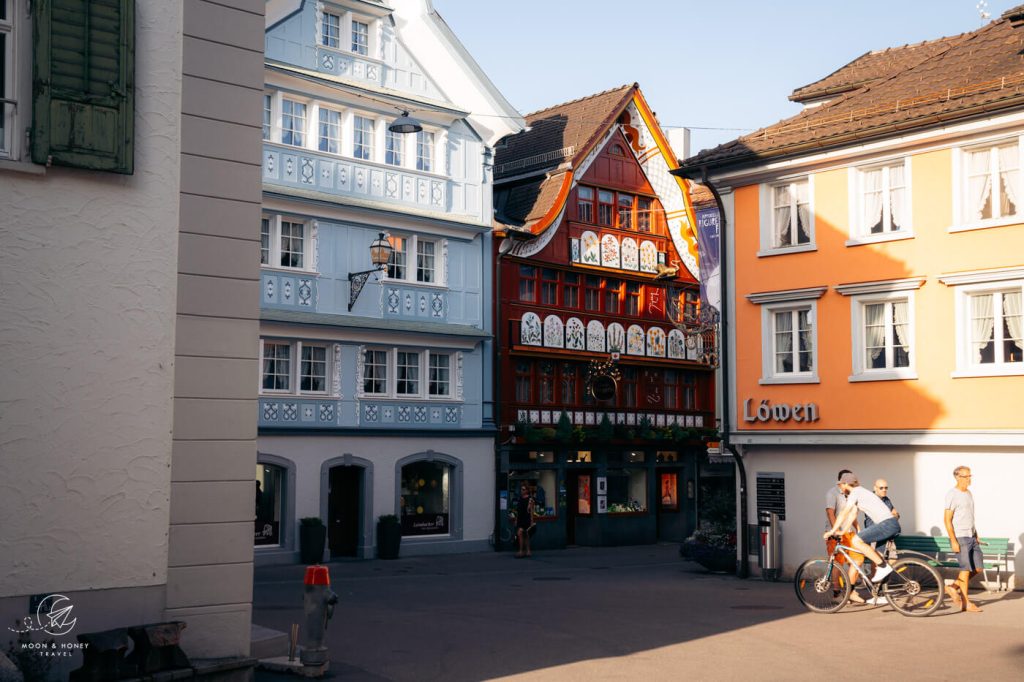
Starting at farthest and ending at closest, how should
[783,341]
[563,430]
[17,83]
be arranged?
[563,430], [783,341], [17,83]

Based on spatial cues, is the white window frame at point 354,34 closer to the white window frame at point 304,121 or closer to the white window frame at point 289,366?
the white window frame at point 304,121

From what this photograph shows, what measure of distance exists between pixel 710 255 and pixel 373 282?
941 centimetres

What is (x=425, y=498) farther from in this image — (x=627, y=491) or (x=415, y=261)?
(x=627, y=491)

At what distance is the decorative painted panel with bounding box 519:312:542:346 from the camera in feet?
119

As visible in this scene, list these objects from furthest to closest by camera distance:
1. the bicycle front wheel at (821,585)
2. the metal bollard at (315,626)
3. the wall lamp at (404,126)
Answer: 1. the wall lamp at (404,126)
2. the bicycle front wheel at (821,585)
3. the metal bollard at (315,626)

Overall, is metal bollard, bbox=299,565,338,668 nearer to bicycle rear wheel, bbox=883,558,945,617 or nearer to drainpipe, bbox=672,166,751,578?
bicycle rear wheel, bbox=883,558,945,617

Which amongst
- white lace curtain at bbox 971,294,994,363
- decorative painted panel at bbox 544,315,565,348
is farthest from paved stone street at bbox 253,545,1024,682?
decorative painted panel at bbox 544,315,565,348

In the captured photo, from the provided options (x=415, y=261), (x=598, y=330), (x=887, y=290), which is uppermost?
(x=415, y=261)

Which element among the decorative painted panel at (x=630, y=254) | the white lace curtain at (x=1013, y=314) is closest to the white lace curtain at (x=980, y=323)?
the white lace curtain at (x=1013, y=314)

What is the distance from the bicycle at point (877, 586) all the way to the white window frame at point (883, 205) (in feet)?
25.2

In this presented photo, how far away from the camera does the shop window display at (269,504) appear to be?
30.0 meters

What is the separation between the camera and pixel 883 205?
23.4m

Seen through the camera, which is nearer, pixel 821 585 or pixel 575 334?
pixel 821 585

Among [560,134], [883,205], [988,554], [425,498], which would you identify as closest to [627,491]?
[425,498]
